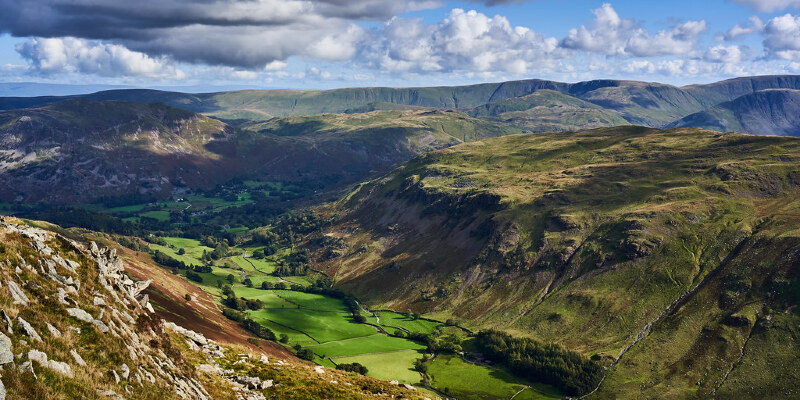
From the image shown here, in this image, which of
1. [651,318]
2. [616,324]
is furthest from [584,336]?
[651,318]

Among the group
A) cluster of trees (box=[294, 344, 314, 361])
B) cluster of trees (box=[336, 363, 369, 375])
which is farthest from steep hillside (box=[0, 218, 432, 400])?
cluster of trees (box=[294, 344, 314, 361])

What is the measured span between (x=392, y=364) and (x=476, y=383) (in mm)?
31763

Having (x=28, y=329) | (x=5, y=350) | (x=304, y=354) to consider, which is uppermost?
(x=5, y=350)

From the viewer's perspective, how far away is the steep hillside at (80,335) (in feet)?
92.7

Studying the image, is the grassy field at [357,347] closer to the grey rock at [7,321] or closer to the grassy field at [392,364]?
the grassy field at [392,364]

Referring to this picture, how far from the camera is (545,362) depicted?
16838 cm

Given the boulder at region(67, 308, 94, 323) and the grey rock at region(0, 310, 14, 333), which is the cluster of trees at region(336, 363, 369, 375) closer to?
the boulder at region(67, 308, 94, 323)

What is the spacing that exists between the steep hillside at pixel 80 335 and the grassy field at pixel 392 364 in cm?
11068

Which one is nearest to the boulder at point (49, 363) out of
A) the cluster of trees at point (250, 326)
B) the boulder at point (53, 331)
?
the boulder at point (53, 331)

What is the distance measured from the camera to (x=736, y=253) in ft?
635

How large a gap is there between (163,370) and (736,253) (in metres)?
225

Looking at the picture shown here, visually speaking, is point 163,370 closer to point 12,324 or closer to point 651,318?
point 12,324

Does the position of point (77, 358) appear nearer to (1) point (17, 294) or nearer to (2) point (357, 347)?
(1) point (17, 294)

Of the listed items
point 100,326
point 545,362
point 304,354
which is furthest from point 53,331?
point 545,362
